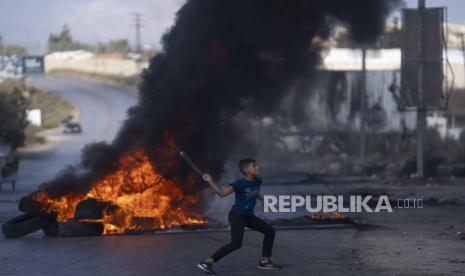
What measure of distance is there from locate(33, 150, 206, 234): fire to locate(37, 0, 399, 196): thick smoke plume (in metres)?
0.16

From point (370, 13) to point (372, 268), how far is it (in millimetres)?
7672

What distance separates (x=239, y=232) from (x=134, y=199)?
487 centimetres

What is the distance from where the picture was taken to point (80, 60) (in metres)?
102

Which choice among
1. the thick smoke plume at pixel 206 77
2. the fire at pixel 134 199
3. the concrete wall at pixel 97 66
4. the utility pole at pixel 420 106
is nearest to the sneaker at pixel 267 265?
the fire at pixel 134 199

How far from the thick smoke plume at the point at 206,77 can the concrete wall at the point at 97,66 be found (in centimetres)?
7024

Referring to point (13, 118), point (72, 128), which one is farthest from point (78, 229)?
point (72, 128)

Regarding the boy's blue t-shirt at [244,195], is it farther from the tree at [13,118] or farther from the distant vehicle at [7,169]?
the tree at [13,118]

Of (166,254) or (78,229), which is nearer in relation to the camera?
(166,254)

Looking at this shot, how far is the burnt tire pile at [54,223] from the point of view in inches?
557

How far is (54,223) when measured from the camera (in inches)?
567

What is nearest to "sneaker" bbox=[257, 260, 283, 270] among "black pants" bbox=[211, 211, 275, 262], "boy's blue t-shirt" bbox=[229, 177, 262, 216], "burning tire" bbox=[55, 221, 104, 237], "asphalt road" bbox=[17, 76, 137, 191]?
"black pants" bbox=[211, 211, 275, 262]

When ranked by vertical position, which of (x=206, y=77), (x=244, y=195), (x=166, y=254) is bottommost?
(x=166, y=254)

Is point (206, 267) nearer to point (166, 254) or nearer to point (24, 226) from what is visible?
point (166, 254)

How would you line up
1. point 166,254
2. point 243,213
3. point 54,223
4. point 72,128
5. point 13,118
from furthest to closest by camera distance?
point 72,128 < point 13,118 < point 54,223 < point 166,254 < point 243,213
